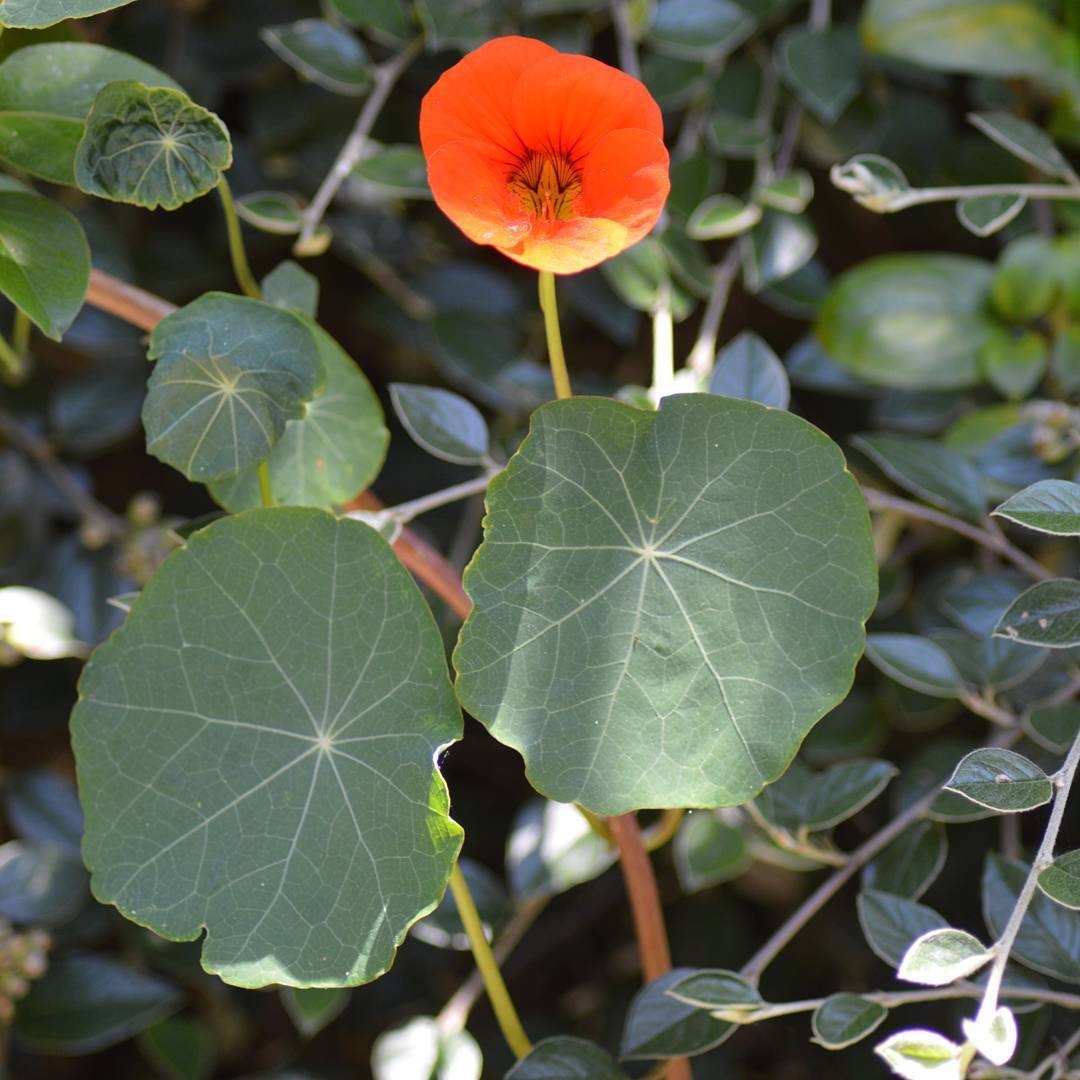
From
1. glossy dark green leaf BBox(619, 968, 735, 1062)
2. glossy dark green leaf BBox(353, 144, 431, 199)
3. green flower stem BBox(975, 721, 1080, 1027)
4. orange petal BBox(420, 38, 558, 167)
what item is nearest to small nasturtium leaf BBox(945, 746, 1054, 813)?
green flower stem BBox(975, 721, 1080, 1027)

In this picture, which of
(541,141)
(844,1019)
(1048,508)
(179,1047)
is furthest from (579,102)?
(179,1047)

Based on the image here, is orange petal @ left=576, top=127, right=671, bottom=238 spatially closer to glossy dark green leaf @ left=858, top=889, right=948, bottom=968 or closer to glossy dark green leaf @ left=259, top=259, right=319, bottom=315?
glossy dark green leaf @ left=259, top=259, right=319, bottom=315

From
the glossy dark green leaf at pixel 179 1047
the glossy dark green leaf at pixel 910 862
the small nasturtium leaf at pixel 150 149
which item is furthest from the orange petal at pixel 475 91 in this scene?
the glossy dark green leaf at pixel 179 1047

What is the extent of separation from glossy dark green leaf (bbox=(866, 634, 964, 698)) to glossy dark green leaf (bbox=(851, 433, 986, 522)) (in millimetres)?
116

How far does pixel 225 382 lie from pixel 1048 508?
0.49 meters

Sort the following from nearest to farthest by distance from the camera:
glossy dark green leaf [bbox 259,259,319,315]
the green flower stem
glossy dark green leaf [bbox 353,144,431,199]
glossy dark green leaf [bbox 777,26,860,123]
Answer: the green flower stem
glossy dark green leaf [bbox 259,259,319,315]
glossy dark green leaf [bbox 353,144,431,199]
glossy dark green leaf [bbox 777,26,860,123]

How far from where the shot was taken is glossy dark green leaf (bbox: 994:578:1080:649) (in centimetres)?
74

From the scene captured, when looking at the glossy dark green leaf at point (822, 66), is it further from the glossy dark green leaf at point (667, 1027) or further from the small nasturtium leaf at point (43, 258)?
the glossy dark green leaf at point (667, 1027)

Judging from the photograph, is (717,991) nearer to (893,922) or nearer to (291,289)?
(893,922)

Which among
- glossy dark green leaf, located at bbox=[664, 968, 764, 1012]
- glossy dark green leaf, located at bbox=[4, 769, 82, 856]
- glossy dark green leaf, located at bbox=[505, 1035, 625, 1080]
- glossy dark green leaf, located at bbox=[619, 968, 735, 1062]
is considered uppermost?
glossy dark green leaf, located at bbox=[664, 968, 764, 1012]

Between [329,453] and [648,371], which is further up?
[329,453]

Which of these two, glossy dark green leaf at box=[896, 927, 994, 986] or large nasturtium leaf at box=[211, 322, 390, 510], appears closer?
glossy dark green leaf at box=[896, 927, 994, 986]

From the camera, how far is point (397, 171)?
955mm

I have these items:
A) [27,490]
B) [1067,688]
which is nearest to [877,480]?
[1067,688]
